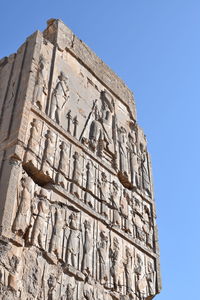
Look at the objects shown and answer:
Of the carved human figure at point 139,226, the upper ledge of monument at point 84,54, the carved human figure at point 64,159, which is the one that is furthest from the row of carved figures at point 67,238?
the upper ledge of monument at point 84,54

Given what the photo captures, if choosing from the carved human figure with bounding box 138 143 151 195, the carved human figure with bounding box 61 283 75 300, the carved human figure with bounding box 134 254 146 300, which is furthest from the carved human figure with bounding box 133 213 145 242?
the carved human figure with bounding box 61 283 75 300

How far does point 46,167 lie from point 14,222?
1.35m

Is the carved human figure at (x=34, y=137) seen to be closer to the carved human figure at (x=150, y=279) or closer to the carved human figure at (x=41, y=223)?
the carved human figure at (x=41, y=223)

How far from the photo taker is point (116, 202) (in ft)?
31.6

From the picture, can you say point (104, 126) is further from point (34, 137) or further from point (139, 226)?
point (34, 137)

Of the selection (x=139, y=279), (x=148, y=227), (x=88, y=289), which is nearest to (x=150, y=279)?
(x=139, y=279)

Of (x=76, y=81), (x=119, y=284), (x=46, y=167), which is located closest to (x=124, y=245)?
(x=119, y=284)

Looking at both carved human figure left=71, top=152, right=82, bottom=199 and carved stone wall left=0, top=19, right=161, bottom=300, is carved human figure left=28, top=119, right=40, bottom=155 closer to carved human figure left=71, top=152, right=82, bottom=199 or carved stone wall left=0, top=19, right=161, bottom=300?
carved stone wall left=0, top=19, right=161, bottom=300

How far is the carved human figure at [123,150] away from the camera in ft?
34.3

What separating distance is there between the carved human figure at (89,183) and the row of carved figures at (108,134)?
50 cm

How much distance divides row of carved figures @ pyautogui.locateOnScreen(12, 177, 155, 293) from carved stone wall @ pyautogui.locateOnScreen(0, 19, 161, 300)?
0.02 metres

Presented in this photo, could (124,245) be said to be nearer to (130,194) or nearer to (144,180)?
(130,194)

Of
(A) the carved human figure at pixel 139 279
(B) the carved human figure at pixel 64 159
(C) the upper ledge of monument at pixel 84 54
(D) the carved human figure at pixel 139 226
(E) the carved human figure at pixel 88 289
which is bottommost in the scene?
(E) the carved human figure at pixel 88 289

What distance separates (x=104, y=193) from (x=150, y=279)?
1747mm
